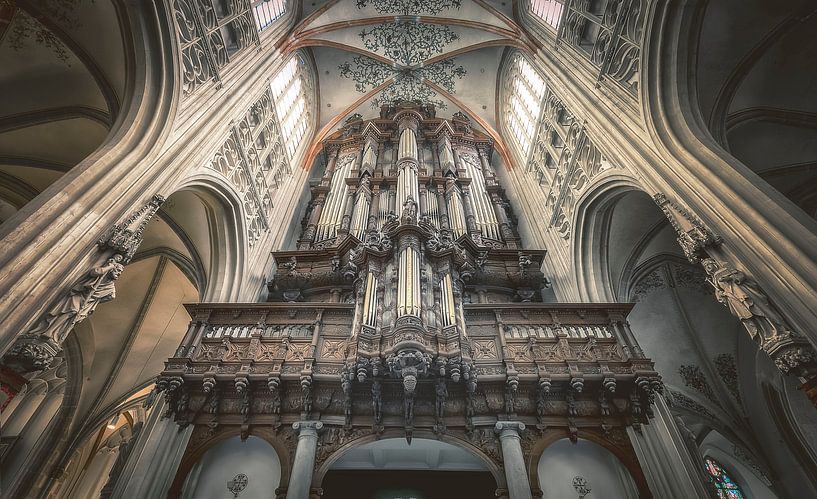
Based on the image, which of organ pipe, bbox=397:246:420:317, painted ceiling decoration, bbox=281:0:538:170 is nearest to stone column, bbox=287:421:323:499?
organ pipe, bbox=397:246:420:317

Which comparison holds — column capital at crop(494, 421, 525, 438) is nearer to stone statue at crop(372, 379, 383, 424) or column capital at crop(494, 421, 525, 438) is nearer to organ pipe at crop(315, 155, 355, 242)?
stone statue at crop(372, 379, 383, 424)

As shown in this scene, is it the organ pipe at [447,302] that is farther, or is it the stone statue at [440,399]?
the organ pipe at [447,302]

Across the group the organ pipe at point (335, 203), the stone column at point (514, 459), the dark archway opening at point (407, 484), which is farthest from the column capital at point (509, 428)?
the organ pipe at point (335, 203)

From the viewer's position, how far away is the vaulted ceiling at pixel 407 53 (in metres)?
14.1

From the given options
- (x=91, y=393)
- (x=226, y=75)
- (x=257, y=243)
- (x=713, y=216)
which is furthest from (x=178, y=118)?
(x=91, y=393)

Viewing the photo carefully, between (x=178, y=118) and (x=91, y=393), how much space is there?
9.55 metres

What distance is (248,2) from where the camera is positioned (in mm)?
9398

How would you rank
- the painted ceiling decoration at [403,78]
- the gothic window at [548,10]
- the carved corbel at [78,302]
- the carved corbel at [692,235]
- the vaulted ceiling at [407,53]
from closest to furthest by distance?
the carved corbel at [78,302], the carved corbel at [692,235], the gothic window at [548,10], the vaulted ceiling at [407,53], the painted ceiling decoration at [403,78]

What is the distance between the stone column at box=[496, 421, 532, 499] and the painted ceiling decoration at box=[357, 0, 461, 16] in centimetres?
1436

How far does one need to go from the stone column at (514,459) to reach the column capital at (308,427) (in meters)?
2.67

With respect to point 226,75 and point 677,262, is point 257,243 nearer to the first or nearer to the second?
point 226,75

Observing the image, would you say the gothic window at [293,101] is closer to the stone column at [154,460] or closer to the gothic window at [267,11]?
the gothic window at [267,11]

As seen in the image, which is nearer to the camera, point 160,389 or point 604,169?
point 160,389

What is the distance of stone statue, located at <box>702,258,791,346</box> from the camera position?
13.3 feet
